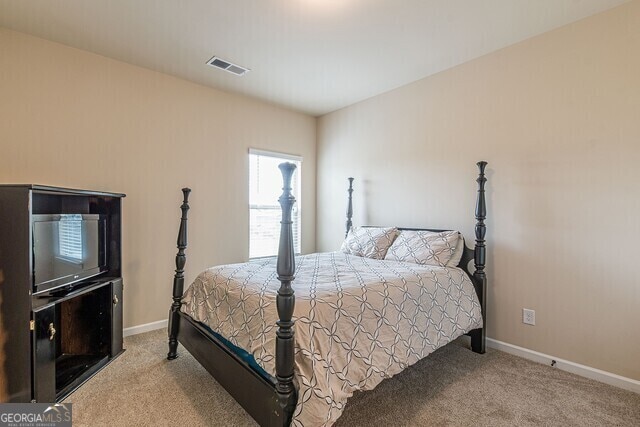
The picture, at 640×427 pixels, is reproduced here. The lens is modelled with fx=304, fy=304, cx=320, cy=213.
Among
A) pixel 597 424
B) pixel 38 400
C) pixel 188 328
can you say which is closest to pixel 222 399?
pixel 188 328

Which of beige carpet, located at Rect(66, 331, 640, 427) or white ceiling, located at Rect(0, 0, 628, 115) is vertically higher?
white ceiling, located at Rect(0, 0, 628, 115)

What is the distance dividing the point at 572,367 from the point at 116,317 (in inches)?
144

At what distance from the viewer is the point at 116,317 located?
2537 mm

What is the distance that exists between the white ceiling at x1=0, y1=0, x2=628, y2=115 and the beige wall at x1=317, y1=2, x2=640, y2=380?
0.26 metres

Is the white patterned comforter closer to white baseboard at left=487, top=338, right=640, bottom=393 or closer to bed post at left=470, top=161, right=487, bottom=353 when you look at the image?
bed post at left=470, top=161, right=487, bottom=353

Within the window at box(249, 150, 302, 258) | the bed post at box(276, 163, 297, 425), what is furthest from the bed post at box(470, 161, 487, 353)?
the window at box(249, 150, 302, 258)

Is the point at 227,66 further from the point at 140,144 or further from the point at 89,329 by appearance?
the point at 89,329

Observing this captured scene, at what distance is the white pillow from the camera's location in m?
2.67

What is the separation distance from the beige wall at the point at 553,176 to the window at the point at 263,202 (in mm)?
1831

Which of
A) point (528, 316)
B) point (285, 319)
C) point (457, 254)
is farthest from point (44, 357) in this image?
point (528, 316)

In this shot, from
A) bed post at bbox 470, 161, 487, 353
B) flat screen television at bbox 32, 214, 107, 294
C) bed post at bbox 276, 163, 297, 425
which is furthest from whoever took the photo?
bed post at bbox 470, 161, 487, 353

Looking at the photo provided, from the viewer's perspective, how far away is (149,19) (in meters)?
2.34

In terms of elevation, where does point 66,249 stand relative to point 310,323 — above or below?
above

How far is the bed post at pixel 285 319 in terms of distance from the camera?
1401 millimetres
